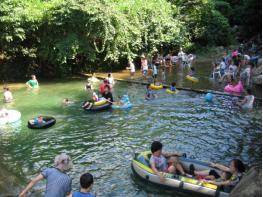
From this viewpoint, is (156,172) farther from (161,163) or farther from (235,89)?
(235,89)

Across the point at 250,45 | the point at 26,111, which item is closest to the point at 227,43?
the point at 250,45

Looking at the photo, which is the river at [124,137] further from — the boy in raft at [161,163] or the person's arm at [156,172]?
the boy in raft at [161,163]

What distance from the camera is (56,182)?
252 inches

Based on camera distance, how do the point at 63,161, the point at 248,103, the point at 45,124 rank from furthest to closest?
the point at 248,103, the point at 45,124, the point at 63,161

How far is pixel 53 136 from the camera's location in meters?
14.2

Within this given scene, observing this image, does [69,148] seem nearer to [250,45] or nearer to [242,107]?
[242,107]

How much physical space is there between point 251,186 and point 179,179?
3.15m

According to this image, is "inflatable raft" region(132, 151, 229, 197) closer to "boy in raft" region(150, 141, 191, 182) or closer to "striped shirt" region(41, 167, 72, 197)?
"boy in raft" region(150, 141, 191, 182)

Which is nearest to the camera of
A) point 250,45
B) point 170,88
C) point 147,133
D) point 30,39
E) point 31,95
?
point 147,133

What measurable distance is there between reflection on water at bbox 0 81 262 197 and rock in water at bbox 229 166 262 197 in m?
2.82

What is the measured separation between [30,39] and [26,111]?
12342mm

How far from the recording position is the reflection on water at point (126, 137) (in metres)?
10.9

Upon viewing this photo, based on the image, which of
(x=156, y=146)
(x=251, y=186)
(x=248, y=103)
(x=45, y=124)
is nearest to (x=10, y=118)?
(x=45, y=124)

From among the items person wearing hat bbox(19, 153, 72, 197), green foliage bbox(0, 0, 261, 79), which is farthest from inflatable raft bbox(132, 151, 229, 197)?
green foliage bbox(0, 0, 261, 79)
